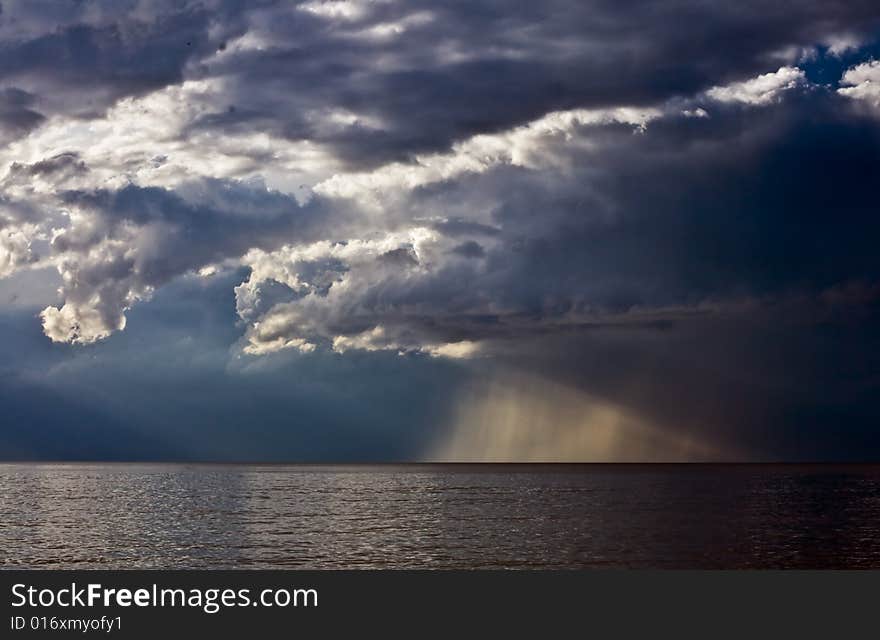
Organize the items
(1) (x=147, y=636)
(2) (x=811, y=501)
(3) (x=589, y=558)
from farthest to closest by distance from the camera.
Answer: (2) (x=811, y=501) → (3) (x=589, y=558) → (1) (x=147, y=636)

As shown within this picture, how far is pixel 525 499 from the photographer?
147 metres

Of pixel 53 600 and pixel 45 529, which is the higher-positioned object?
pixel 45 529

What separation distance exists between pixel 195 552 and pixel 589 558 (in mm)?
29441

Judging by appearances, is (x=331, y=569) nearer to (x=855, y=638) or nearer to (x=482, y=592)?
(x=482, y=592)

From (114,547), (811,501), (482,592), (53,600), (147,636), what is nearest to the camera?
(147,636)

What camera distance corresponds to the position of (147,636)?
118ft

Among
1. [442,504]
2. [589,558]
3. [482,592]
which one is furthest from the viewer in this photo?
[442,504]

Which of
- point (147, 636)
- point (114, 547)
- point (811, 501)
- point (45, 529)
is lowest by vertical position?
point (147, 636)

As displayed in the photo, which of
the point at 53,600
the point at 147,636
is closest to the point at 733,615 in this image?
the point at 147,636

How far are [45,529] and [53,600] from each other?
49.8m

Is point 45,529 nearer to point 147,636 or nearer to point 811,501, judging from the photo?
point 147,636

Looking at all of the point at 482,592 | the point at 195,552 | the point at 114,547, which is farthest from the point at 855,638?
the point at 114,547

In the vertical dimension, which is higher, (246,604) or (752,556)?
(752,556)

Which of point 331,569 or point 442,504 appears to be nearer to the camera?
point 331,569
